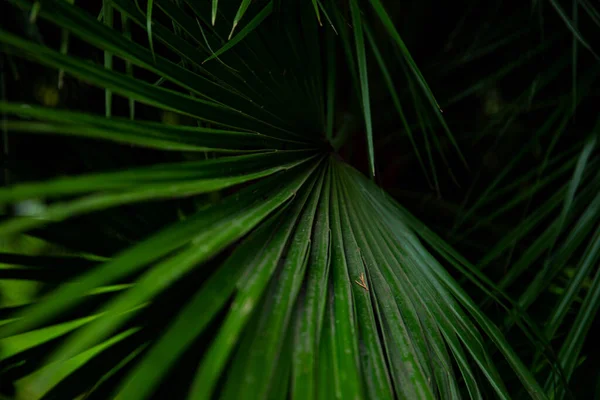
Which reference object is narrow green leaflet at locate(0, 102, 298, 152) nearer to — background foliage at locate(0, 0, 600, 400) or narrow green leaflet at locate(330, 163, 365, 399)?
background foliage at locate(0, 0, 600, 400)

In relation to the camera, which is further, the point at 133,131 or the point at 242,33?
the point at 242,33

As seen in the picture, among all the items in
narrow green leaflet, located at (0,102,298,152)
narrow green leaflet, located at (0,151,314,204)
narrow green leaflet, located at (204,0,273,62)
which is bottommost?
narrow green leaflet, located at (0,151,314,204)

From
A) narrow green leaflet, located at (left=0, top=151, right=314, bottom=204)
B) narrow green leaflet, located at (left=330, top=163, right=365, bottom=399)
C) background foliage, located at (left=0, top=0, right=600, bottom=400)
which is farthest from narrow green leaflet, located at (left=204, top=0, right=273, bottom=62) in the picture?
narrow green leaflet, located at (left=330, top=163, right=365, bottom=399)

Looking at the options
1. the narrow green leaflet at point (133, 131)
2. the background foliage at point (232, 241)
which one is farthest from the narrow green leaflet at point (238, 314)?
the narrow green leaflet at point (133, 131)

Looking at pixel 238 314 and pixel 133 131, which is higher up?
pixel 133 131

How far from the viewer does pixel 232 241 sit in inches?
13.9

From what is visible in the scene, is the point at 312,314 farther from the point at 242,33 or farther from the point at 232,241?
the point at 242,33

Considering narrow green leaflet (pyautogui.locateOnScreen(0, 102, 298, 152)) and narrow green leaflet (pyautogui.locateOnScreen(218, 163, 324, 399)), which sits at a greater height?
narrow green leaflet (pyautogui.locateOnScreen(0, 102, 298, 152))

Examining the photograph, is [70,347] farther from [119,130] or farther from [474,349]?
[474,349]

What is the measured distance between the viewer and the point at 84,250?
610mm

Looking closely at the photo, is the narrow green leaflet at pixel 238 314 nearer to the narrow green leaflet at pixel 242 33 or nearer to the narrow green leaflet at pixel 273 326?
the narrow green leaflet at pixel 273 326

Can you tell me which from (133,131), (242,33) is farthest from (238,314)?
(242,33)

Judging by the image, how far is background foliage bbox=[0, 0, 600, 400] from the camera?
0.30 m

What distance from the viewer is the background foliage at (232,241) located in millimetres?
297
